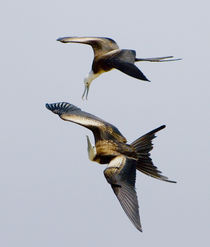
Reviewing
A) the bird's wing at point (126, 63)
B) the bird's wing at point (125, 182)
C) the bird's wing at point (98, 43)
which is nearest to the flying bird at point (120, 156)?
the bird's wing at point (125, 182)

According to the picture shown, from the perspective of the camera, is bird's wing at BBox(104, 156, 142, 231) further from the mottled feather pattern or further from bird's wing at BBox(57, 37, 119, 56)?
bird's wing at BBox(57, 37, 119, 56)

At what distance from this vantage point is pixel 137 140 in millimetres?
11992

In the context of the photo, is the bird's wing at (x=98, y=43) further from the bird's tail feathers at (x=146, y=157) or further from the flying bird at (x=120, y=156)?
the bird's tail feathers at (x=146, y=157)

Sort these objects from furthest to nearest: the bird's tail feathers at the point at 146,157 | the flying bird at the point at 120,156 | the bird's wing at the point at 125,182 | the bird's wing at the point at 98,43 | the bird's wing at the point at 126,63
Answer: the bird's wing at the point at 98,43, the bird's tail feathers at the point at 146,157, the bird's wing at the point at 126,63, the flying bird at the point at 120,156, the bird's wing at the point at 125,182

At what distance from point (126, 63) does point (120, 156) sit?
3.30ft

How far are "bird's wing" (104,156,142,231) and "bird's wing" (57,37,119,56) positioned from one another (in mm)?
1882

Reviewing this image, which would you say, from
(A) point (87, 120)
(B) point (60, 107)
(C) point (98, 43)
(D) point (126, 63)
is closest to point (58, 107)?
(B) point (60, 107)

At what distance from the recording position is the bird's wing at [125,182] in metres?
11.0

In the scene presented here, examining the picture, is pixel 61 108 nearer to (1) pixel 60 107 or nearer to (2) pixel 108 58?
(1) pixel 60 107

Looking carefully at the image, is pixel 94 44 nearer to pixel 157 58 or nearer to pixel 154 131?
pixel 157 58

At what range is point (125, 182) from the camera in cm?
1130

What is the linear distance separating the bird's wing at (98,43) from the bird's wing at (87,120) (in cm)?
69

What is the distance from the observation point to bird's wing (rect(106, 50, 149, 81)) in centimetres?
1173

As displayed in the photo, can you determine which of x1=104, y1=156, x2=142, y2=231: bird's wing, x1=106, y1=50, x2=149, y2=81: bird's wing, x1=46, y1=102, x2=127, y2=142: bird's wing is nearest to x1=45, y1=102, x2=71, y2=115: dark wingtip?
x1=46, y1=102, x2=127, y2=142: bird's wing
